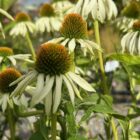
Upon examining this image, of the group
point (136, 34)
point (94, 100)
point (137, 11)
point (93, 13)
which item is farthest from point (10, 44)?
point (94, 100)

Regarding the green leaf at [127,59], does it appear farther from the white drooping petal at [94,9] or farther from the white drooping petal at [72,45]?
the white drooping petal at [94,9]

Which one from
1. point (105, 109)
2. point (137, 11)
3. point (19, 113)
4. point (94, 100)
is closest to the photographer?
point (105, 109)

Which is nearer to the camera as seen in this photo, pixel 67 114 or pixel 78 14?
pixel 67 114

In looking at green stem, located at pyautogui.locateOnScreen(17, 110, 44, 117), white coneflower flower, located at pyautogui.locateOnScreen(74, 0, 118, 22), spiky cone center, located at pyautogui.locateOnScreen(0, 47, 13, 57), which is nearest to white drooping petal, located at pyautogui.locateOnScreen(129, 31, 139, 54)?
white coneflower flower, located at pyautogui.locateOnScreen(74, 0, 118, 22)

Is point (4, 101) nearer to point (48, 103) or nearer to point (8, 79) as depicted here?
point (8, 79)

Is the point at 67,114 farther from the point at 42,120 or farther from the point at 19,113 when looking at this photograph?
the point at 19,113

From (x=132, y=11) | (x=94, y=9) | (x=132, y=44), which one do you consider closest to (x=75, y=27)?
(x=94, y=9)

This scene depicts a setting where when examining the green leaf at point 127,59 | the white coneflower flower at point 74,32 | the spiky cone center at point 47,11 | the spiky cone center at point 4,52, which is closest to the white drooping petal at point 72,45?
the white coneflower flower at point 74,32
